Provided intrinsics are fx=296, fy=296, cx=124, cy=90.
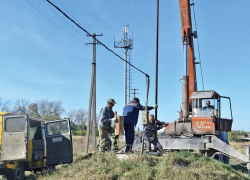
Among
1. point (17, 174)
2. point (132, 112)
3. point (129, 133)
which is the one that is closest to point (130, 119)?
point (132, 112)

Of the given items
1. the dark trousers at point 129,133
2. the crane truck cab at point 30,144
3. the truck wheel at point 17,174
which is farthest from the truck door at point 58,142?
the dark trousers at point 129,133

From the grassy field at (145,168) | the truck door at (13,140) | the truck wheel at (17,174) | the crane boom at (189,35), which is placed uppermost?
the crane boom at (189,35)

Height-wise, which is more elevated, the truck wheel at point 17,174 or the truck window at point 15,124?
the truck window at point 15,124

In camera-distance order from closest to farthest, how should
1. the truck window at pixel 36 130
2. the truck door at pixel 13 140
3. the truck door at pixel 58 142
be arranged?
the truck door at pixel 13 140, the truck door at pixel 58 142, the truck window at pixel 36 130

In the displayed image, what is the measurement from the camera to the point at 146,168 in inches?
320

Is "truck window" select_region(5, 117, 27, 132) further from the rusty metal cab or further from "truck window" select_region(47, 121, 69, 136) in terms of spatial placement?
the rusty metal cab

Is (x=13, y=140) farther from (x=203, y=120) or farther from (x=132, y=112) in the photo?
(x=203, y=120)

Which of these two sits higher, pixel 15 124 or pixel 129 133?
pixel 15 124

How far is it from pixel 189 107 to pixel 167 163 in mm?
7386

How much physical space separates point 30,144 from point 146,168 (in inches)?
172

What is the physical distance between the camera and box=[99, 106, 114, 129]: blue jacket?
9.81 meters

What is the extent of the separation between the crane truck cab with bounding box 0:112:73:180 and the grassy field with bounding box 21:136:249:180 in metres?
0.87

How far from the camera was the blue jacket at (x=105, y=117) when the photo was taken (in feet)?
32.2

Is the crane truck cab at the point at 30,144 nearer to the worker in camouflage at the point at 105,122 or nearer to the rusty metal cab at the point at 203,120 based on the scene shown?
the worker in camouflage at the point at 105,122
